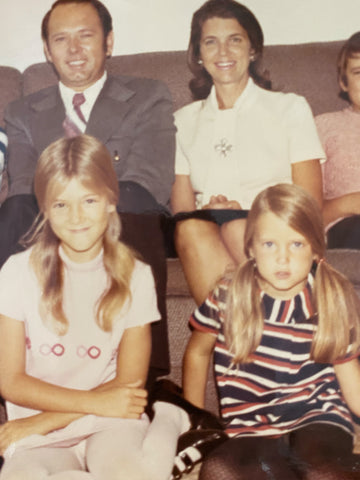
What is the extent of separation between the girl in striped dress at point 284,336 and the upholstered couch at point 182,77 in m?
0.09

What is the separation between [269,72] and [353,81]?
0.52 feet

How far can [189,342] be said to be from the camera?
41.8 inches

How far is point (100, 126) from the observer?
109cm

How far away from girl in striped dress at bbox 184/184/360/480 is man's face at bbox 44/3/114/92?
1.30 feet

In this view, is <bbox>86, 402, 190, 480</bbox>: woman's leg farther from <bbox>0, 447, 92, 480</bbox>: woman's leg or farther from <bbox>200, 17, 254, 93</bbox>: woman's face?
<bbox>200, 17, 254, 93</bbox>: woman's face

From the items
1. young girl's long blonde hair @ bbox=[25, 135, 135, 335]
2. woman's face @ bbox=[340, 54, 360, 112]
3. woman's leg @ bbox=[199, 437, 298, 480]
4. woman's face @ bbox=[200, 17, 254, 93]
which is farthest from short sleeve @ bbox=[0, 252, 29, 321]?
woman's face @ bbox=[340, 54, 360, 112]

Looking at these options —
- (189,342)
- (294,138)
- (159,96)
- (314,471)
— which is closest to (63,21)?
(159,96)

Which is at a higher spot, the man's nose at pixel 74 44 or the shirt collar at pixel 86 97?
the man's nose at pixel 74 44

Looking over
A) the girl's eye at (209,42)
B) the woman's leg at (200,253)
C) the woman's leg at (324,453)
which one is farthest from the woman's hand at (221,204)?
the woman's leg at (324,453)

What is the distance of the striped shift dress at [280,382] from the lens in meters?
0.95

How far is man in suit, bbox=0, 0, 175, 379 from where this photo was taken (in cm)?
106

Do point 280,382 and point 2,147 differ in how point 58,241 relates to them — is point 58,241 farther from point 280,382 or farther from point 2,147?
point 280,382

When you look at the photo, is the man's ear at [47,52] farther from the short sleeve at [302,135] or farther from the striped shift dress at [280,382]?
the striped shift dress at [280,382]

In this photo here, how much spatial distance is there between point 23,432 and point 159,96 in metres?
0.62
